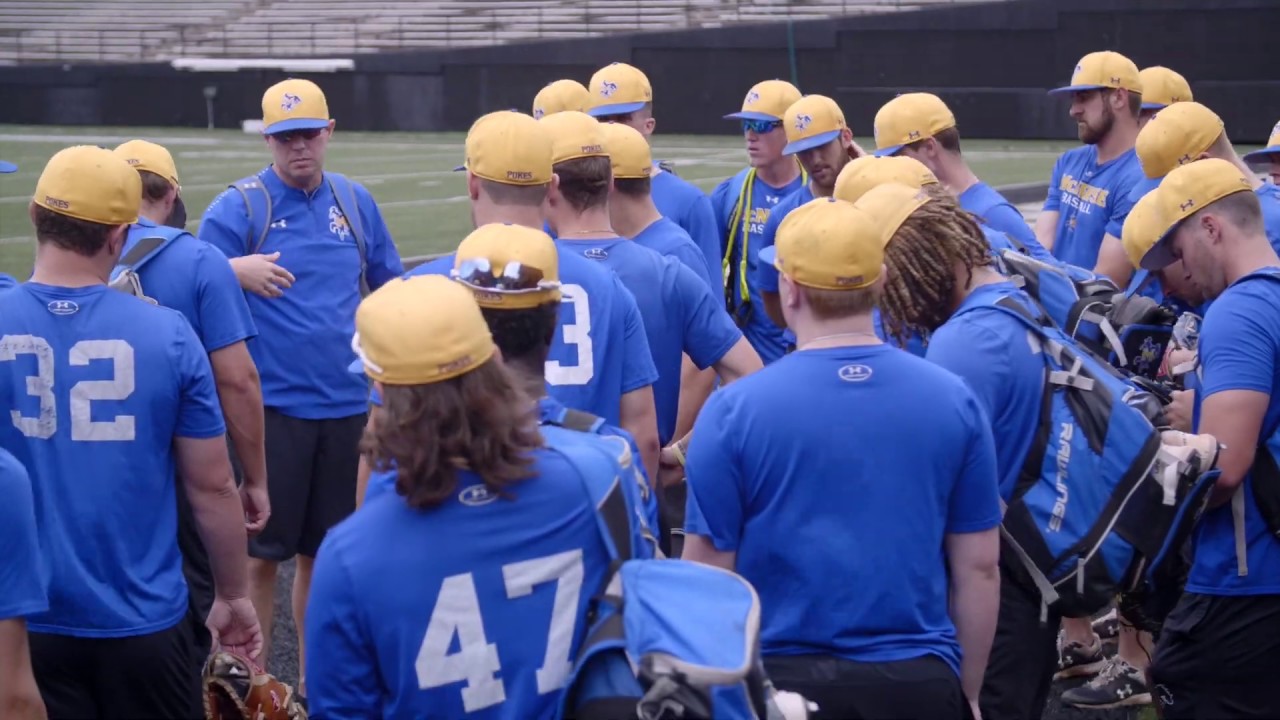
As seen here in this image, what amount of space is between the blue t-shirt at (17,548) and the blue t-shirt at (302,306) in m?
3.25

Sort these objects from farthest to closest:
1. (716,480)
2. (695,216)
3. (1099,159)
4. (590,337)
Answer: (1099,159) < (695,216) < (590,337) < (716,480)

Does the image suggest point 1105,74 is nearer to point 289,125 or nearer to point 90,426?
point 289,125

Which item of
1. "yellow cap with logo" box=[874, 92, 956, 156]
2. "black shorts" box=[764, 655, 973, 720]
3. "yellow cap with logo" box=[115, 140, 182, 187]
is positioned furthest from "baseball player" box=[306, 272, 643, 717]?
"yellow cap with logo" box=[874, 92, 956, 156]

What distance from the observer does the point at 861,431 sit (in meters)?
3.37

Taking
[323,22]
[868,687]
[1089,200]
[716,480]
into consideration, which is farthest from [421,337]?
[323,22]

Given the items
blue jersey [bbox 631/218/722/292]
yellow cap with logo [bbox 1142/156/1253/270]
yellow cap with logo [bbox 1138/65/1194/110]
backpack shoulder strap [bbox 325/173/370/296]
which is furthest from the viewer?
yellow cap with logo [bbox 1138/65/1194/110]

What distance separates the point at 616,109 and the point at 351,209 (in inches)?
62.9

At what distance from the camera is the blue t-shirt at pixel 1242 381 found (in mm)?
4242

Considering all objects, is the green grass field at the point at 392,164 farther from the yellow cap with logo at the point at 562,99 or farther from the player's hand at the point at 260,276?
the player's hand at the point at 260,276

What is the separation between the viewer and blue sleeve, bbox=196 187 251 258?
6570 mm

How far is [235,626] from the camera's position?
190 inches

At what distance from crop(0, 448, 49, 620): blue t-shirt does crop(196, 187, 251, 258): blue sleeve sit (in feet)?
11.0

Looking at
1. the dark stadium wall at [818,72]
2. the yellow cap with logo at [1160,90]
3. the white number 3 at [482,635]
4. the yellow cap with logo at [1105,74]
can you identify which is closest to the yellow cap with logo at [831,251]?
the white number 3 at [482,635]

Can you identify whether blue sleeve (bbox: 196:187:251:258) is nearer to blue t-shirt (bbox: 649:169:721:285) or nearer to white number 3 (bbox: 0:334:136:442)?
blue t-shirt (bbox: 649:169:721:285)
